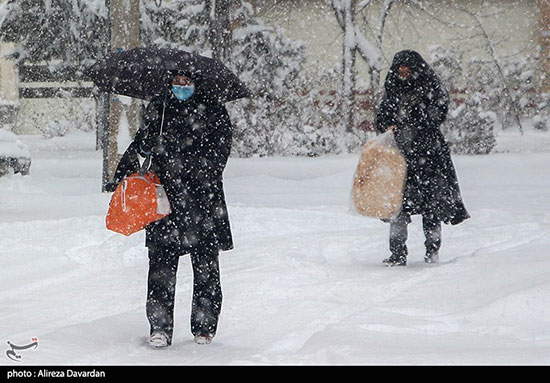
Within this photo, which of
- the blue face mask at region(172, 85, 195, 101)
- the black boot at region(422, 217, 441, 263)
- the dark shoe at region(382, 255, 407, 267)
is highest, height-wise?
the blue face mask at region(172, 85, 195, 101)

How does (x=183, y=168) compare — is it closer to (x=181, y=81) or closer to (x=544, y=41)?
(x=181, y=81)

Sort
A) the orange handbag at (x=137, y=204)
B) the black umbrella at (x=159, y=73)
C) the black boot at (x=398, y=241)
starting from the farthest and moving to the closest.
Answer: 1. the black boot at (x=398, y=241)
2. the black umbrella at (x=159, y=73)
3. the orange handbag at (x=137, y=204)

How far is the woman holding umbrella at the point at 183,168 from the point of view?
5.54m

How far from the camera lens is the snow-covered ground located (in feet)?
17.7

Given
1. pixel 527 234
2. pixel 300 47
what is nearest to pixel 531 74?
pixel 300 47

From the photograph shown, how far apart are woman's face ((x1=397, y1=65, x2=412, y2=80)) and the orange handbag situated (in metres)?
3.51

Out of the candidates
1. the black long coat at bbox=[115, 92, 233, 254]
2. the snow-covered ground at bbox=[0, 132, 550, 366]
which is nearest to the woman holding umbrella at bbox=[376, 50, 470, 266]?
the snow-covered ground at bbox=[0, 132, 550, 366]

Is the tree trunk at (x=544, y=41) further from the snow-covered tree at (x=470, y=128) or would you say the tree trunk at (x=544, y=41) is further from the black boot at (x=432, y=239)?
the black boot at (x=432, y=239)

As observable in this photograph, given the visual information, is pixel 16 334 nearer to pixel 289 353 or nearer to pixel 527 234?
pixel 289 353

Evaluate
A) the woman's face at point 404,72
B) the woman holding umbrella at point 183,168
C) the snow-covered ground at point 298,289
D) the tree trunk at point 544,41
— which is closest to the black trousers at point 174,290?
the woman holding umbrella at point 183,168

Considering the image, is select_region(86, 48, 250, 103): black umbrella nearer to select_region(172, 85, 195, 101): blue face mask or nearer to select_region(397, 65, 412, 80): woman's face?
select_region(172, 85, 195, 101): blue face mask

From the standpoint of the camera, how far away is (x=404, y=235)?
28.1 feet

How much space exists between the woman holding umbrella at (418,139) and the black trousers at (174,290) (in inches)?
125

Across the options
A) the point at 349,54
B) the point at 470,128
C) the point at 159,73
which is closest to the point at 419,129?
the point at 159,73
